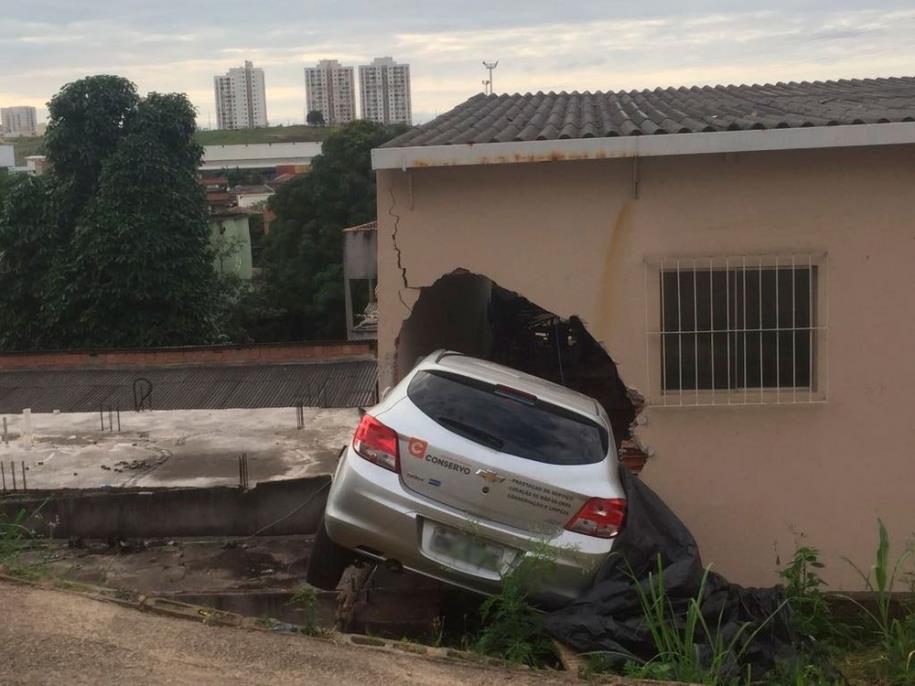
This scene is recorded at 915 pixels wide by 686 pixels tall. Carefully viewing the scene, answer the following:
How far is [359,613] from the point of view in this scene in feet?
18.2

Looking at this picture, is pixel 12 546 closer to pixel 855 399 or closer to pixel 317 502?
pixel 317 502

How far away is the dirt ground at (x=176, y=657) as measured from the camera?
153 inches

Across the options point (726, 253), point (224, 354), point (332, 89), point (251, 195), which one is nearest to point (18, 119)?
point (332, 89)

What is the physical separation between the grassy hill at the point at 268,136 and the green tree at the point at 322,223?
2248 inches

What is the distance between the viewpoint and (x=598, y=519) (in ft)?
16.3

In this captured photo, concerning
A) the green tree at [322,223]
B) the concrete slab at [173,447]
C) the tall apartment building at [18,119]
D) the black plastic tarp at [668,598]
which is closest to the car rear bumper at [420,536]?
the black plastic tarp at [668,598]

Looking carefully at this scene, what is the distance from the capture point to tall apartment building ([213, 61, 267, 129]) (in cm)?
14550

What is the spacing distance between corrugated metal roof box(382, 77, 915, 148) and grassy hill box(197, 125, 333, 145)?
3090 inches

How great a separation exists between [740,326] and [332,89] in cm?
13281

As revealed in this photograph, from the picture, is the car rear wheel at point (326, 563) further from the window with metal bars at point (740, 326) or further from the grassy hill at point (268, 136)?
the grassy hill at point (268, 136)

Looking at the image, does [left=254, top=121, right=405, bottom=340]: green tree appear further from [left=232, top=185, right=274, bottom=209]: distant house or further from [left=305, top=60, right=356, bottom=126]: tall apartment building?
[left=305, top=60, right=356, bottom=126]: tall apartment building

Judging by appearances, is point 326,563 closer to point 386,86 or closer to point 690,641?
point 690,641

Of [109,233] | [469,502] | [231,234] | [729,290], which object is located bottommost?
[469,502]

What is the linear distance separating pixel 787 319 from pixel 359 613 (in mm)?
3394
